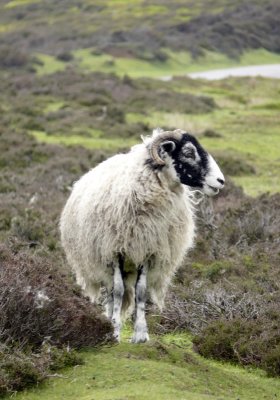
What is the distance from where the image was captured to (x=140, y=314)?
7.92 metres

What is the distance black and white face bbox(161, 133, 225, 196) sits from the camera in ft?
26.4

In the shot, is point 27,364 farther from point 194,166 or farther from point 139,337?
point 194,166

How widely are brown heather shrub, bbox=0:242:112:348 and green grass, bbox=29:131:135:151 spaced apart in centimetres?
1517

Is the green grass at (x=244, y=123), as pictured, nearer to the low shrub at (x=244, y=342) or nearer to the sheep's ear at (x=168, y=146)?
the low shrub at (x=244, y=342)

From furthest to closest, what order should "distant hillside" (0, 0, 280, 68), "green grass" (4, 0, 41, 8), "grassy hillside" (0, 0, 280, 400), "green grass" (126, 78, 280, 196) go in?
"green grass" (4, 0, 41, 8) → "distant hillside" (0, 0, 280, 68) → "green grass" (126, 78, 280, 196) → "grassy hillside" (0, 0, 280, 400)

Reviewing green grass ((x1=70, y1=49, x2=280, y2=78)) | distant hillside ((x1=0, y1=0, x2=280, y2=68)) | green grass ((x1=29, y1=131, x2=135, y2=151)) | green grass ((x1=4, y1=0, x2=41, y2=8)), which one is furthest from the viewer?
green grass ((x1=4, y1=0, x2=41, y2=8))

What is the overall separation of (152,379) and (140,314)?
1398mm

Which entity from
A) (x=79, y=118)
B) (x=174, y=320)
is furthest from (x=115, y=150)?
(x=174, y=320)

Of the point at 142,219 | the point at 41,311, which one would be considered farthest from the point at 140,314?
the point at 41,311

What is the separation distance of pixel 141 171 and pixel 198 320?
215 centimetres

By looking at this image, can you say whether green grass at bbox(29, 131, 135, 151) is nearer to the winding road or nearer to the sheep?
the sheep

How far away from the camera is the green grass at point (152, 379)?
20.4 ft

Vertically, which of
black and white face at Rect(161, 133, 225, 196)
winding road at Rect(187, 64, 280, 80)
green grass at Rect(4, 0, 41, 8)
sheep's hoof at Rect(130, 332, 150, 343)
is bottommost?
green grass at Rect(4, 0, 41, 8)

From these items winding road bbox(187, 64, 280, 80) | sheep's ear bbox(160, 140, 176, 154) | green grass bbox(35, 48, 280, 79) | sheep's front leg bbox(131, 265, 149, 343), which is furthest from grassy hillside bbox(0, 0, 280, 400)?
winding road bbox(187, 64, 280, 80)
